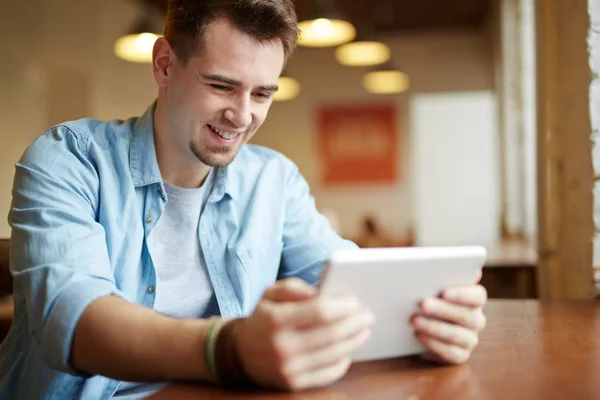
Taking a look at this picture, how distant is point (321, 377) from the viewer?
0.80m

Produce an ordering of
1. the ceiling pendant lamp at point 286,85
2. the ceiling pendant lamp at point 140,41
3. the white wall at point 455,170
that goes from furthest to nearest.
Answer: the white wall at point 455,170, the ceiling pendant lamp at point 286,85, the ceiling pendant lamp at point 140,41

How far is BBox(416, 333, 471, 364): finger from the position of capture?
2.98ft

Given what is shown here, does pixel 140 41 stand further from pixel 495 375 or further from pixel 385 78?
pixel 495 375

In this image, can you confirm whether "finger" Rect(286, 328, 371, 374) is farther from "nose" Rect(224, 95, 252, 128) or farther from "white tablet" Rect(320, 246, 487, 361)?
"nose" Rect(224, 95, 252, 128)

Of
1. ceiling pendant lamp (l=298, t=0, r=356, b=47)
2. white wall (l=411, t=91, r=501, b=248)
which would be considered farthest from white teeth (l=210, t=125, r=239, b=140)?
white wall (l=411, t=91, r=501, b=248)

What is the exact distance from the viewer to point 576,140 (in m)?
1.81

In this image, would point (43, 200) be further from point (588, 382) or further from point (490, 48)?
point (490, 48)

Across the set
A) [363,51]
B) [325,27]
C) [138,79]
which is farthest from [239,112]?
[138,79]

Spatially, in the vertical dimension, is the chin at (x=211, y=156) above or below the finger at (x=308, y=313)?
above

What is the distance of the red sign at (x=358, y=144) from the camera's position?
8.26 meters

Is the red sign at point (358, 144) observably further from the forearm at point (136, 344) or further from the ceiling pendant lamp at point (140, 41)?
the forearm at point (136, 344)

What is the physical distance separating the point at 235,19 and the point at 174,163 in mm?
336

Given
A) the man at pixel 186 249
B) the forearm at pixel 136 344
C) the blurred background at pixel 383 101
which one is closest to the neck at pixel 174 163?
the man at pixel 186 249

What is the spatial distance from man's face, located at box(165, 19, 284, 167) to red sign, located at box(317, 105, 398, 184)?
6.94 m
